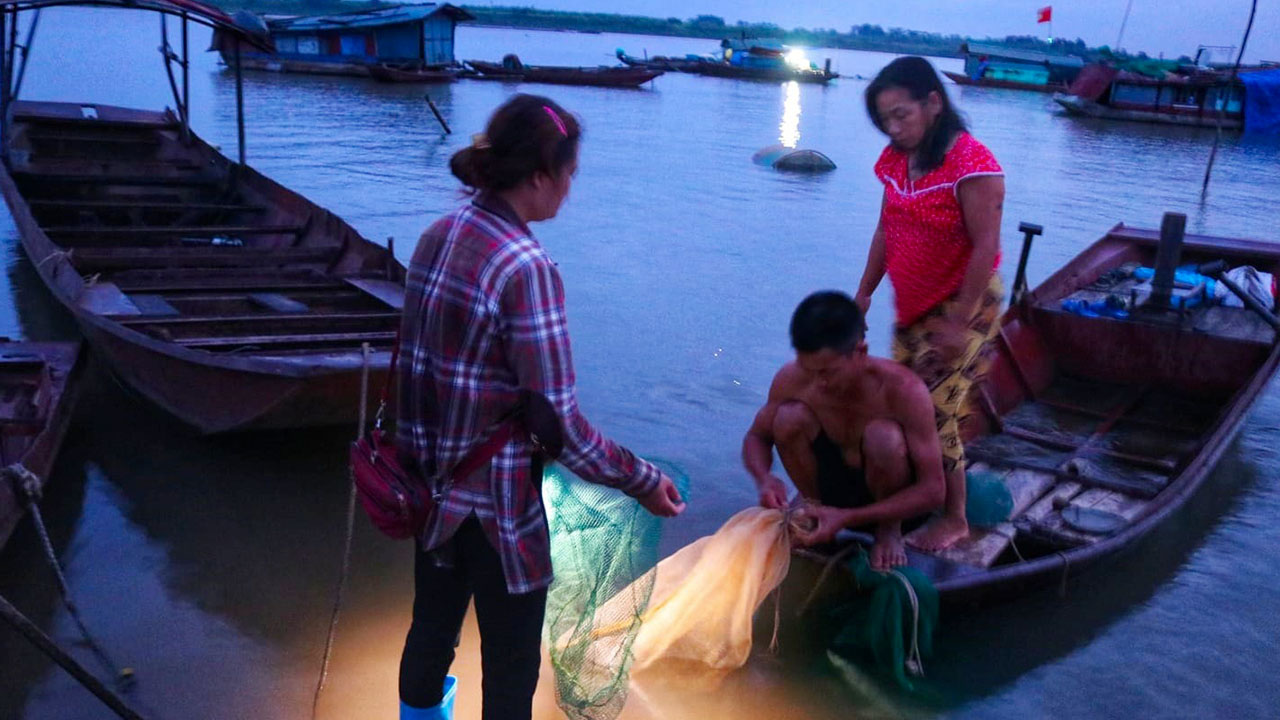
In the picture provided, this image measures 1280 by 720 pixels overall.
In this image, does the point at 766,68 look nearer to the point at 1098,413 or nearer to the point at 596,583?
the point at 1098,413

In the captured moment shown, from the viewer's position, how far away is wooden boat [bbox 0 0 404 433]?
4828 mm

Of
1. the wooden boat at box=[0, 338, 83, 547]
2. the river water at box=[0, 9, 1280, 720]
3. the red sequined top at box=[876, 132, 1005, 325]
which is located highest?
the red sequined top at box=[876, 132, 1005, 325]

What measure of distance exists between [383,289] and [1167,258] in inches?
192

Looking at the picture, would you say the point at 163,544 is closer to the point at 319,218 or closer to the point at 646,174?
the point at 319,218

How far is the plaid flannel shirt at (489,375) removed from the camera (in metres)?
1.86

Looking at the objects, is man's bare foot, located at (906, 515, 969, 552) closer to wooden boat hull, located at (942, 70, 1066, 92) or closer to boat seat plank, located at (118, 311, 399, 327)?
boat seat plank, located at (118, 311, 399, 327)

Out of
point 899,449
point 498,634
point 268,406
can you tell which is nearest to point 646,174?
point 268,406

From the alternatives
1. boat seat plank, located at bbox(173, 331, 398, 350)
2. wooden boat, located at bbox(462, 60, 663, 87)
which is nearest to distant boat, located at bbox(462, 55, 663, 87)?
wooden boat, located at bbox(462, 60, 663, 87)

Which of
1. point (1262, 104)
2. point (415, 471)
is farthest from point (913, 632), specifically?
point (1262, 104)

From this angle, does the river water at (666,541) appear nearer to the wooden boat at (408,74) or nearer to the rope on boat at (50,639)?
the rope on boat at (50,639)

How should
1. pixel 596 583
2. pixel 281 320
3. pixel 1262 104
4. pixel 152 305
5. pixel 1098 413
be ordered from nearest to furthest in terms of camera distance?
pixel 596 583, pixel 281 320, pixel 152 305, pixel 1098 413, pixel 1262 104

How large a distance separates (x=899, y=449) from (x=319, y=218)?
212 inches

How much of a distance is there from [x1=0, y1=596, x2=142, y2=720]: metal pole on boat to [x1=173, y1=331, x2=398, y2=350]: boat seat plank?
271 centimetres

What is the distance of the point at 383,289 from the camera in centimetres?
641
